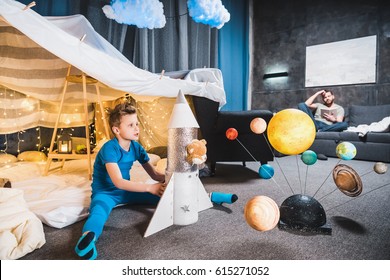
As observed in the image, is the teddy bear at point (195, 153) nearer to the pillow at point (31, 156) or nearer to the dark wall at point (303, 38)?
the pillow at point (31, 156)

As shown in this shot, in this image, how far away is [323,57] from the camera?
4.51 metres

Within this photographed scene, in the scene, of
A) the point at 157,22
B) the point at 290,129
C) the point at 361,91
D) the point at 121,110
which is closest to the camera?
the point at 290,129

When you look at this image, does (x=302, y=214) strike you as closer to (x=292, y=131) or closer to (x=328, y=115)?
(x=292, y=131)

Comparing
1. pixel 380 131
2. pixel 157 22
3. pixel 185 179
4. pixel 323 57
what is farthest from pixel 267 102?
pixel 185 179

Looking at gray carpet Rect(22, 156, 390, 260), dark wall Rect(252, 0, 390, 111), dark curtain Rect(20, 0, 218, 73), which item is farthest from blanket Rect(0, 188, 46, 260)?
dark wall Rect(252, 0, 390, 111)

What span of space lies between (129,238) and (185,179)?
353 millimetres

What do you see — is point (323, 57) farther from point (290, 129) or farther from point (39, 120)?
point (39, 120)

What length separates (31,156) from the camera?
9.18ft

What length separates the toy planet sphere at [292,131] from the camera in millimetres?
1060

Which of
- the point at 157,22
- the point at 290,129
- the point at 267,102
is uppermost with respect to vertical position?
the point at 157,22

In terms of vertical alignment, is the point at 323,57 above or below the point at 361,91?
above

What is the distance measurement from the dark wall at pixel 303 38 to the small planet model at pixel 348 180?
3.62 metres

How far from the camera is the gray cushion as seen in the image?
141 inches

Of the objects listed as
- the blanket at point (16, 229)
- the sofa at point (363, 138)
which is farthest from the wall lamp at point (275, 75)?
the blanket at point (16, 229)
